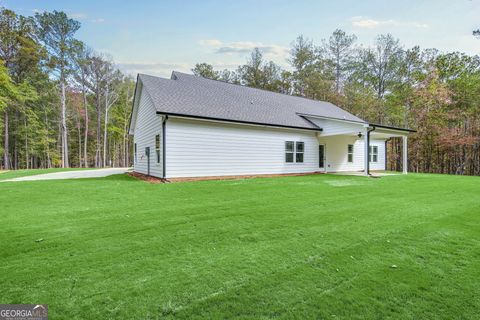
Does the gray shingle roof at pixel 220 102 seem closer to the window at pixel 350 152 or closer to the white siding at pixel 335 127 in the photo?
the white siding at pixel 335 127

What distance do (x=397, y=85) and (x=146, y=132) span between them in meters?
23.8

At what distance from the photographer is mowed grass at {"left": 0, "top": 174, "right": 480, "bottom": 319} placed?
2.15 m

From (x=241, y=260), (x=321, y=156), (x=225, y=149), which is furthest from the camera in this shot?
(x=321, y=156)

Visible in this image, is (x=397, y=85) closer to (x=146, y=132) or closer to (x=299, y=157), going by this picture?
(x=299, y=157)

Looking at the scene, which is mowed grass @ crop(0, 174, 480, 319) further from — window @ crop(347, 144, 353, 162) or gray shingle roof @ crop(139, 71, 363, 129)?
window @ crop(347, 144, 353, 162)

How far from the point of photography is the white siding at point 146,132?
11211mm

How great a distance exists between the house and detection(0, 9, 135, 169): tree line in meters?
12.8

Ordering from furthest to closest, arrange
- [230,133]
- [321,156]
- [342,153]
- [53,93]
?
[53,93] < [342,153] < [321,156] < [230,133]

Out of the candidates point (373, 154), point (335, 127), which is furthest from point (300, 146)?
point (373, 154)

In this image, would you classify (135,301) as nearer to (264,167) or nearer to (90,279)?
(90,279)

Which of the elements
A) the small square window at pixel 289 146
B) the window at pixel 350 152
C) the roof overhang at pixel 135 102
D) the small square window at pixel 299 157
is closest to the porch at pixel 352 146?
the window at pixel 350 152

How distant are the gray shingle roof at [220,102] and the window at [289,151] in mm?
982

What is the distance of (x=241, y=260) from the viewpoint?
3010 millimetres

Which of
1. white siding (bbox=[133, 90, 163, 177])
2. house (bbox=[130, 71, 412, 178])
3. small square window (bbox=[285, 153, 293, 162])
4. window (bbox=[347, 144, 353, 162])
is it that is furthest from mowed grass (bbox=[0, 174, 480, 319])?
window (bbox=[347, 144, 353, 162])
